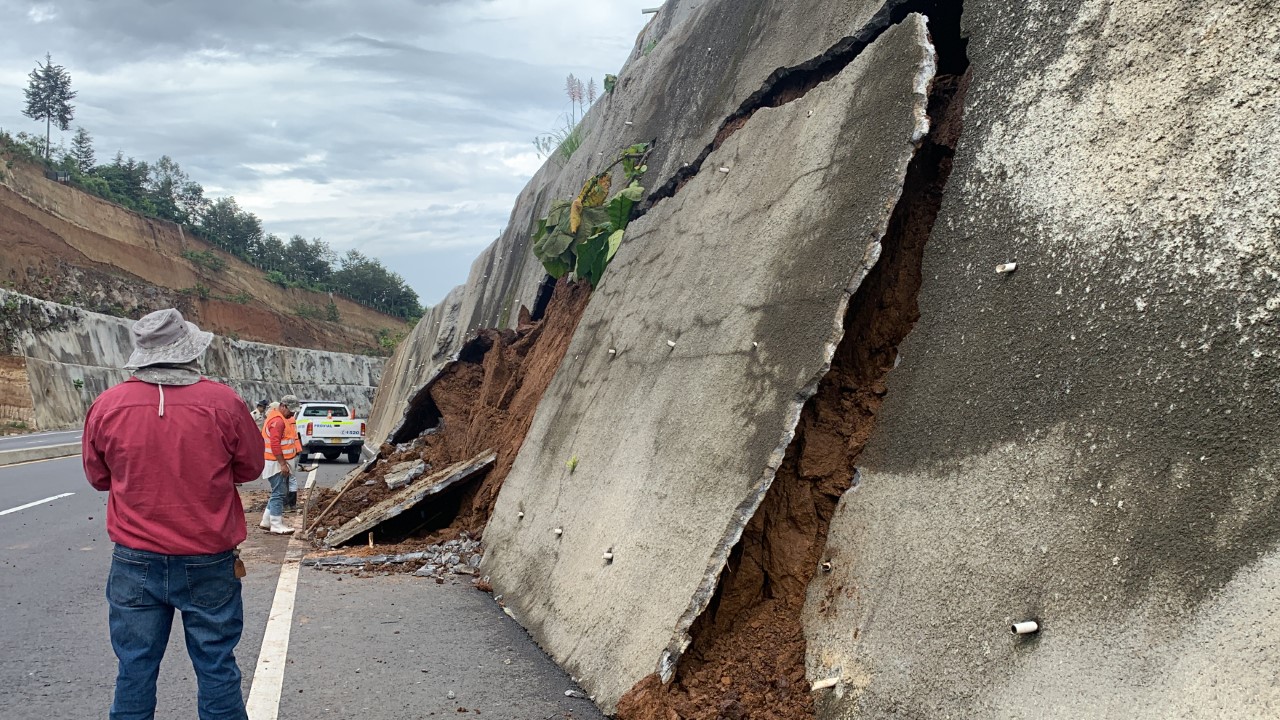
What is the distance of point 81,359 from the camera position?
141ft

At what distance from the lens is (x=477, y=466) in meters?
9.54

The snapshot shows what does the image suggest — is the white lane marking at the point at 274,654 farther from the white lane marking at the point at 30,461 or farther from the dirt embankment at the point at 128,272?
the dirt embankment at the point at 128,272

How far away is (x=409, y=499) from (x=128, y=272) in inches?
2268

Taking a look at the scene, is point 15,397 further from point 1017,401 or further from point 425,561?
point 1017,401

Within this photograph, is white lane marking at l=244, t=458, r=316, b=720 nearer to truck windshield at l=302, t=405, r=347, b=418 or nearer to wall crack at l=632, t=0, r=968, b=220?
wall crack at l=632, t=0, r=968, b=220

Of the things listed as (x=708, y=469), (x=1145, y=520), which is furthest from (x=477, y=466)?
(x=1145, y=520)

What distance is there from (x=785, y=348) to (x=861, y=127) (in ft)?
3.94

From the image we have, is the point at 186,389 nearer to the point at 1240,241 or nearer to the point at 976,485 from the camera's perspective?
the point at 976,485

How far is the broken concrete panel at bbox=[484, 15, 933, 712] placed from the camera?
4.36m

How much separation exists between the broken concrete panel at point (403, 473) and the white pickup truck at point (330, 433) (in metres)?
11.7

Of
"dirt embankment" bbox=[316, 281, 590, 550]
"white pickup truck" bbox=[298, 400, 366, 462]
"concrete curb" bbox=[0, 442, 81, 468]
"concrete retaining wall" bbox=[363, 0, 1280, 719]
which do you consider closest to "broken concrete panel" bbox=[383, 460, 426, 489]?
"dirt embankment" bbox=[316, 281, 590, 550]

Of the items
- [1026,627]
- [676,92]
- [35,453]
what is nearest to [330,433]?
[35,453]

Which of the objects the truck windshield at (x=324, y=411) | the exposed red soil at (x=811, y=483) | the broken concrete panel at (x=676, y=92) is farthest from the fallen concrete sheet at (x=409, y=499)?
the truck windshield at (x=324, y=411)

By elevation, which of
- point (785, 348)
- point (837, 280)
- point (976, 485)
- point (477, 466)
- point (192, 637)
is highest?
point (837, 280)
